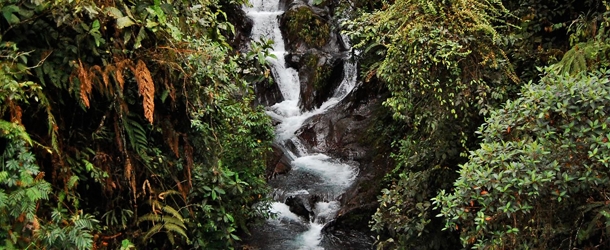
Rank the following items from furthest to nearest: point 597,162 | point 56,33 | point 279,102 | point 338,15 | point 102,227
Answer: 1. point 279,102
2. point 338,15
3. point 102,227
4. point 56,33
5. point 597,162

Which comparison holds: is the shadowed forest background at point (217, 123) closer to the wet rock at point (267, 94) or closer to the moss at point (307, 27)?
the wet rock at point (267, 94)

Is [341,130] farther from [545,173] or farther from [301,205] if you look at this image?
[545,173]

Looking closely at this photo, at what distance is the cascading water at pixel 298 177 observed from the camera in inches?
304

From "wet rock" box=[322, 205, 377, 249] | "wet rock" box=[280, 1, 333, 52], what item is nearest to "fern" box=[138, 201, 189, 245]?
"wet rock" box=[322, 205, 377, 249]

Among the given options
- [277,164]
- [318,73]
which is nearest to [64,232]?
[277,164]

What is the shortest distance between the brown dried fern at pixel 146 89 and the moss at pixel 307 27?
11055 mm

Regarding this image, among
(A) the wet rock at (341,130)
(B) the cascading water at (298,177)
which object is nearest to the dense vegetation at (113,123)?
(B) the cascading water at (298,177)

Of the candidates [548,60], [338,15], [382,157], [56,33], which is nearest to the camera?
[56,33]

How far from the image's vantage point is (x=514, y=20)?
512 centimetres

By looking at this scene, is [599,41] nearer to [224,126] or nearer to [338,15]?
[224,126]

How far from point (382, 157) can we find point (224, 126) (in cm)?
477

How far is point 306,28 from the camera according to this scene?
47.7 feet

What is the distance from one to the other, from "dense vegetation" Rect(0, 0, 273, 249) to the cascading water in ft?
4.80

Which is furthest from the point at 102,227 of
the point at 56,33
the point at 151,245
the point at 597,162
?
the point at 597,162
